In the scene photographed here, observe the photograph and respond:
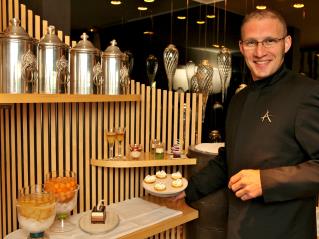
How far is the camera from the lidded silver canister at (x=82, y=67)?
1855 mm

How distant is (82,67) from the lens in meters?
1.86

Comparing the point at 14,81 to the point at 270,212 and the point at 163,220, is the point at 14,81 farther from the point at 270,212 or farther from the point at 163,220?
the point at 270,212

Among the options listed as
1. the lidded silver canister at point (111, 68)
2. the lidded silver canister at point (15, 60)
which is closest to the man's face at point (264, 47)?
the lidded silver canister at point (111, 68)

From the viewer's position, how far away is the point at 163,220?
6.99 feet

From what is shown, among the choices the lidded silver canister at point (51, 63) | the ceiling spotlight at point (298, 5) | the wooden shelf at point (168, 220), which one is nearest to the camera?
the lidded silver canister at point (51, 63)

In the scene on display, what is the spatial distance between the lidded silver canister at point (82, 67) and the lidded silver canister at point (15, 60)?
10.8 inches

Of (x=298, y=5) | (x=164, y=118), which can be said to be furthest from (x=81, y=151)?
(x=298, y=5)

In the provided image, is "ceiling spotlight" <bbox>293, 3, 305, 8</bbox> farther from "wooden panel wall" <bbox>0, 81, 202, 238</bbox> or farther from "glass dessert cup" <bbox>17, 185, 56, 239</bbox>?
"glass dessert cup" <bbox>17, 185, 56, 239</bbox>

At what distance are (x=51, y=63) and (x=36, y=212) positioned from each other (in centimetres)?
70

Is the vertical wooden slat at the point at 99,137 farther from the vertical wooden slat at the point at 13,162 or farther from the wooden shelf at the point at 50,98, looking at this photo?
the vertical wooden slat at the point at 13,162

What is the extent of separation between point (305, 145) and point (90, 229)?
114 cm

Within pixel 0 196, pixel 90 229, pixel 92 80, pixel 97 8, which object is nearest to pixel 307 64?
pixel 97 8

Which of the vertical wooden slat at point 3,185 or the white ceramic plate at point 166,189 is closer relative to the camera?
the vertical wooden slat at point 3,185

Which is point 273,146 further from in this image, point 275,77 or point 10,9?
point 10,9
